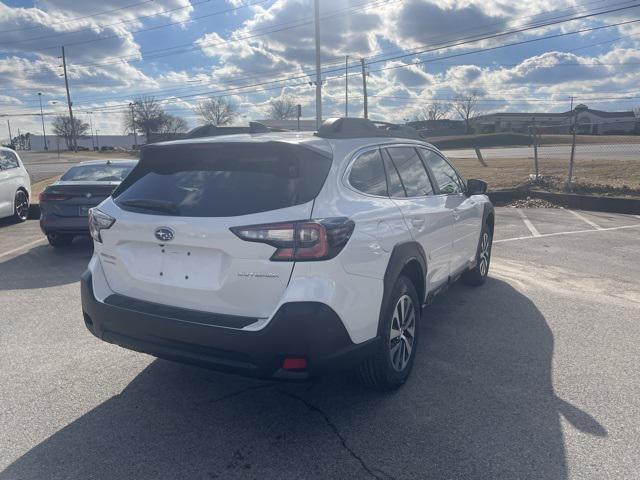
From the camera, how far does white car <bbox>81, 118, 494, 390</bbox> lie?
2811mm

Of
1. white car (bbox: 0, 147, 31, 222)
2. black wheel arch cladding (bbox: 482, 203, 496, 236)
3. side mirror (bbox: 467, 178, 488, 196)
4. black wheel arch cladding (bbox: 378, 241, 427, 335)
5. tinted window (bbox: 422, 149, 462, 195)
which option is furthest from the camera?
white car (bbox: 0, 147, 31, 222)

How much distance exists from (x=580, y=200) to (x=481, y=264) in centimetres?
826

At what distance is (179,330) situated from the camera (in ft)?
9.74

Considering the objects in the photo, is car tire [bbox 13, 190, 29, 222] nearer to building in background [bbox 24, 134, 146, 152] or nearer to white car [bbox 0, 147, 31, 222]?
white car [bbox 0, 147, 31, 222]

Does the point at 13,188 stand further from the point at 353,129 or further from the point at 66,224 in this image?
the point at 353,129

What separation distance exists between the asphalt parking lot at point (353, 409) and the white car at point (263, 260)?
455mm

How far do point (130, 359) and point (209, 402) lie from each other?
101 centimetres

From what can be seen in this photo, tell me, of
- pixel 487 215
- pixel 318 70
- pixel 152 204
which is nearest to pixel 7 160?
pixel 152 204

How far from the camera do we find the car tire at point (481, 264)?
19.5 feet

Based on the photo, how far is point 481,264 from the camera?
6129mm

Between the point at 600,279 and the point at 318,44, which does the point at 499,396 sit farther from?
the point at 318,44

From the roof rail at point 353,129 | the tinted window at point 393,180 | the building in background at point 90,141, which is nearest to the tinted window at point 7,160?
the roof rail at point 353,129

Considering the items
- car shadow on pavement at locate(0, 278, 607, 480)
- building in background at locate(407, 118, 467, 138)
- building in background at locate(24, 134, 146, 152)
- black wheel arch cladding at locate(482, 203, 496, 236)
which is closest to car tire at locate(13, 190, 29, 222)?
car shadow on pavement at locate(0, 278, 607, 480)

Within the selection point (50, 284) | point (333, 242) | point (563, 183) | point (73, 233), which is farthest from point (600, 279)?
point (563, 183)
